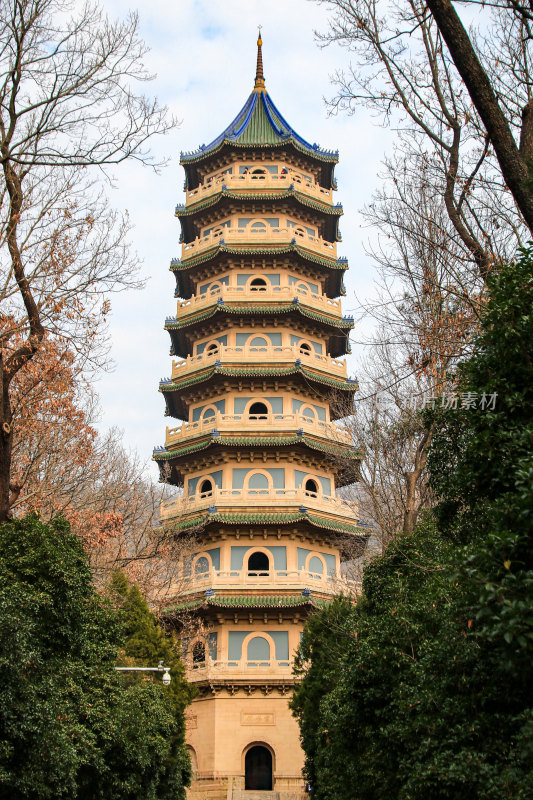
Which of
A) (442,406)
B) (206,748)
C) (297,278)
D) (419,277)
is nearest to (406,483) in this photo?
(419,277)

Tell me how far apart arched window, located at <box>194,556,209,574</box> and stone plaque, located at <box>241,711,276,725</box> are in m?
4.24

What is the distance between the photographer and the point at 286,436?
2389 cm

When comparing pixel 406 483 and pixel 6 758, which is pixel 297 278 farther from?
pixel 6 758

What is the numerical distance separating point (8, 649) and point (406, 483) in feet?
26.0

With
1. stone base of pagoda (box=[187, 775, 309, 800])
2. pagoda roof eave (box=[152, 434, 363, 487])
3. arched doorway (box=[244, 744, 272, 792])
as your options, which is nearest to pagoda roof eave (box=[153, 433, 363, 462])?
pagoda roof eave (box=[152, 434, 363, 487])

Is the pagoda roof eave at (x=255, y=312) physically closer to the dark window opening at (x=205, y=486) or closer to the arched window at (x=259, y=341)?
the arched window at (x=259, y=341)

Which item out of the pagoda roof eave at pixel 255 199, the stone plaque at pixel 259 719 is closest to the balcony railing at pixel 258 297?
the pagoda roof eave at pixel 255 199

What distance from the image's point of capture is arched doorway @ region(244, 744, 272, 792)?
2138 centimetres

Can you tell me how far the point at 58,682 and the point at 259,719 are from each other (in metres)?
12.9

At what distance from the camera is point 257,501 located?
76.3ft

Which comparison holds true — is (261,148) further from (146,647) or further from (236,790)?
(236,790)

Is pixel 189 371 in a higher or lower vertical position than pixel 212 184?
lower

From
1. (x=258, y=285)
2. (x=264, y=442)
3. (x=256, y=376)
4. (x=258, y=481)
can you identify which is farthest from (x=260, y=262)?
(x=258, y=481)

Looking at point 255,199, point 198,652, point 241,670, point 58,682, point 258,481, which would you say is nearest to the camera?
point 58,682
